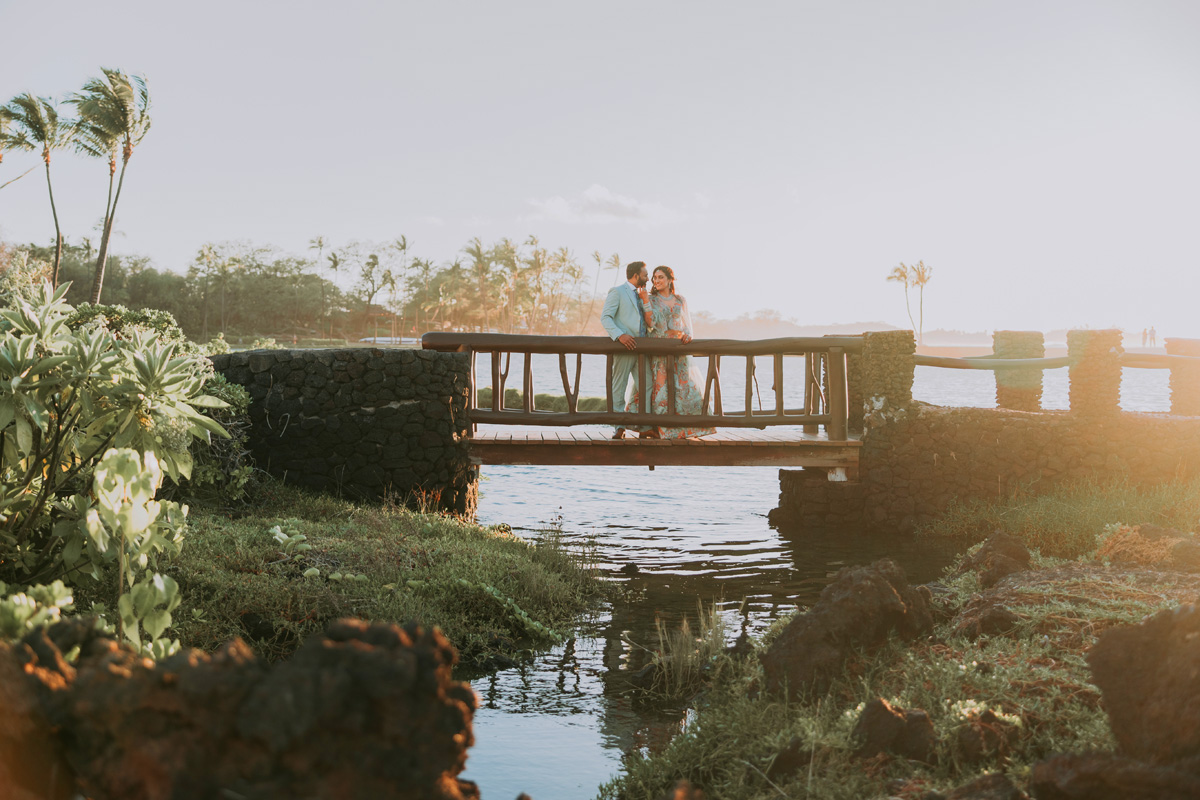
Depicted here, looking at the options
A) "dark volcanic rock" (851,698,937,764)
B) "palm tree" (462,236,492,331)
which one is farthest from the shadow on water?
"palm tree" (462,236,492,331)

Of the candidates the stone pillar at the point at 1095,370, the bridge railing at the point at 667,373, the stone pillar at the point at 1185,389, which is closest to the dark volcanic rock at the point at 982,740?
the bridge railing at the point at 667,373

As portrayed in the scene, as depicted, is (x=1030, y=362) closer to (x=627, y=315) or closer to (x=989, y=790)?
(x=627, y=315)

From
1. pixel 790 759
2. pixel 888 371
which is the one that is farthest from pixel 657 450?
pixel 790 759

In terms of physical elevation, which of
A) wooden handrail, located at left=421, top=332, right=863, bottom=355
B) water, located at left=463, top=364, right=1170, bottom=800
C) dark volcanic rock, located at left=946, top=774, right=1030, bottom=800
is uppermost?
wooden handrail, located at left=421, top=332, right=863, bottom=355

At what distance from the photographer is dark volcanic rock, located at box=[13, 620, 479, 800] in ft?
5.21

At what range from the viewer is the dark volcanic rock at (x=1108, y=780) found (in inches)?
90.5

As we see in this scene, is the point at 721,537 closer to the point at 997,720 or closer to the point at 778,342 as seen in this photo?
the point at 778,342

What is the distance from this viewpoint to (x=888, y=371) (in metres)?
10.8

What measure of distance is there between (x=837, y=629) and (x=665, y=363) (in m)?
5.98

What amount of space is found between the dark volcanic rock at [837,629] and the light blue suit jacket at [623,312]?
560 centimetres

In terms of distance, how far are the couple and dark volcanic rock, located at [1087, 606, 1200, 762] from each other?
7465mm

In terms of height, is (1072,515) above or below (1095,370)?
below

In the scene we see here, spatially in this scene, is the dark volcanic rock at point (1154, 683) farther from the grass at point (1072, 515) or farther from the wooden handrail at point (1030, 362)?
the wooden handrail at point (1030, 362)

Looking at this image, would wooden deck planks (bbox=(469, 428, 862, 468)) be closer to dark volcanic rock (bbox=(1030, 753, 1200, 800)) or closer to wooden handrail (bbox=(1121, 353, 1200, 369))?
wooden handrail (bbox=(1121, 353, 1200, 369))
